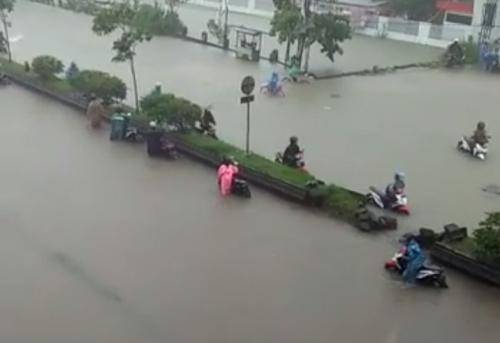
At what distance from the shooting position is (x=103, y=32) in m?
19.1

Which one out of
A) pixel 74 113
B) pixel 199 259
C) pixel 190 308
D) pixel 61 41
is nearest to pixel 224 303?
pixel 190 308

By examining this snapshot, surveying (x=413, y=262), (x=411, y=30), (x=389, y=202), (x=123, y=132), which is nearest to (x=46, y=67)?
(x=123, y=132)

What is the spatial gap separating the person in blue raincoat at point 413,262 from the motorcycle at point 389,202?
236cm

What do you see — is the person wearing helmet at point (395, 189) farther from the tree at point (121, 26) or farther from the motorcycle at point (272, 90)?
the motorcycle at point (272, 90)

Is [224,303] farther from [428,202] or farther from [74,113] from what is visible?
[74,113]

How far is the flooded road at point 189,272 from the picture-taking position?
32.3 feet

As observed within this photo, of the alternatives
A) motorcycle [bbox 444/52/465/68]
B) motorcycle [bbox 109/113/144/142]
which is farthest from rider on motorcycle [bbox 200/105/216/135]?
motorcycle [bbox 444/52/465/68]

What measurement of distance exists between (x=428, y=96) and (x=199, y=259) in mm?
12195

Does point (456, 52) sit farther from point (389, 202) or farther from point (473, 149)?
point (389, 202)

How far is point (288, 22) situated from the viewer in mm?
23625

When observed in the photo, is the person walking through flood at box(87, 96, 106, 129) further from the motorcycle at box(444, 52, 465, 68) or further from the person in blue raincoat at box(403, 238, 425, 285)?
the motorcycle at box(444, 52, 465, 68)

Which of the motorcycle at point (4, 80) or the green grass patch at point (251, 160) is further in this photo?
the motorcycle at point (4, 80)

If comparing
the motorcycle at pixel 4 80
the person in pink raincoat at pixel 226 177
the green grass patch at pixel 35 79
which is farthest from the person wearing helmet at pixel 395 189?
the motorcycle at pixel 4 80

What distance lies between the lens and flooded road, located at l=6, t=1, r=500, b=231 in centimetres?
1495
